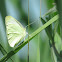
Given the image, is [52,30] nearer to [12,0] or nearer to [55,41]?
[55,41]

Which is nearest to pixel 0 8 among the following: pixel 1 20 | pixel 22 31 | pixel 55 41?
pixel 1 20

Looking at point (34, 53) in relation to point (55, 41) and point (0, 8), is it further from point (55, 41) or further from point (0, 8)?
point (0, 8)

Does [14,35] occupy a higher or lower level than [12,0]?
lower

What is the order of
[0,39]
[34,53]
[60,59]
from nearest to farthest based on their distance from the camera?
[60,59], [0,39], [34,53]

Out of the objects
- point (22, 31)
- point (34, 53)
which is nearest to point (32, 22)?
point (22, 31)

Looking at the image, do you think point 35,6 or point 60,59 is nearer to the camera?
point 60,59

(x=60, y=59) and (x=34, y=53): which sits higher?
(x=60, y=59)

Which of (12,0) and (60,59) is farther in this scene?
(12,0)

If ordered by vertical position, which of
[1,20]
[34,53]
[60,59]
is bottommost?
[34,53]

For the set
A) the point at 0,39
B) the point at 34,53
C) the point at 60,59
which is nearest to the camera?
the point at 60,59
